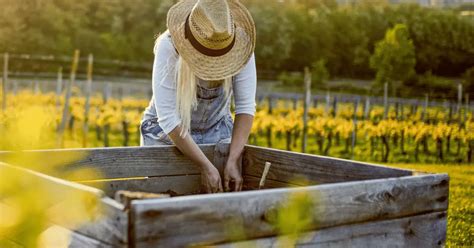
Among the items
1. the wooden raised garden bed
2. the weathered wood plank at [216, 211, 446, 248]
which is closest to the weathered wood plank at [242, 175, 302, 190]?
the wooden raised garden bed

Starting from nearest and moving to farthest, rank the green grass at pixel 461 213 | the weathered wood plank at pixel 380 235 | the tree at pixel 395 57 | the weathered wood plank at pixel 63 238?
the weathered wood plank at pixel 63 238
the weathered wood plank at pixel 380 235
the green grass at pixel 461 213
the tree at pixel 395 57

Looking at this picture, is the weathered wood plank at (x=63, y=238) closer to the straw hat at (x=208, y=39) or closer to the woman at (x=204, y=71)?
the woman at (x=204, y=71)

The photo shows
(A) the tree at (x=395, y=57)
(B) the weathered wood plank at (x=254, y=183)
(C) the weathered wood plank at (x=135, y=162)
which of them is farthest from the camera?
(A) the tree at (x=395, y=57)

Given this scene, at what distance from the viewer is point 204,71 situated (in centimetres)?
364

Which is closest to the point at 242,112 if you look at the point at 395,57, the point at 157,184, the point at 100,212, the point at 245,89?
the point at 245,89

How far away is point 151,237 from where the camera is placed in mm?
2117

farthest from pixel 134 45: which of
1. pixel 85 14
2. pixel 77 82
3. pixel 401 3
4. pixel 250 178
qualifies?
pixel 250 178

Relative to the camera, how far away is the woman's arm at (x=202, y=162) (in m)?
3.59

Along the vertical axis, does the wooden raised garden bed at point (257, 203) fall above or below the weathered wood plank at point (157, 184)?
above

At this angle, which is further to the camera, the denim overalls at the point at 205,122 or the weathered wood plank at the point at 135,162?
the denim overalls at the point at 205,122

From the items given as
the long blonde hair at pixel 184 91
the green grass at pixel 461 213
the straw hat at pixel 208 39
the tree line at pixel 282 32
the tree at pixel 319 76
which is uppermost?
the tree line at pixel 282 32

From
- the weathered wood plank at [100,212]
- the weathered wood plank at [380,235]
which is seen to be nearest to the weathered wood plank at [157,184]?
the weathered wood plank at [100,212]

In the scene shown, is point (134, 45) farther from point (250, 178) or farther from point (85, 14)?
point (250, 178)

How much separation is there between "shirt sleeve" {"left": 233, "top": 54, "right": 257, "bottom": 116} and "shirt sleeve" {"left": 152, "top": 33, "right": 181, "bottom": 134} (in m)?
0.36
